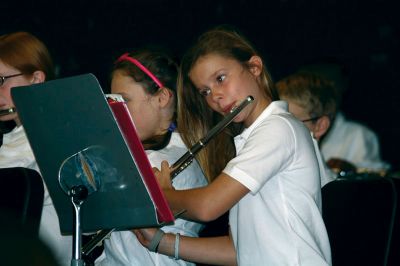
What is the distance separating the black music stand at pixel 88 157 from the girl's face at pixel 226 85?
0.44m

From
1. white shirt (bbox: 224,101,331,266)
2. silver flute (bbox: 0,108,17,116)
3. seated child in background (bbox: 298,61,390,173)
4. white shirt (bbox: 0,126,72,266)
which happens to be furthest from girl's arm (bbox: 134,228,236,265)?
seated child in background (bbox: 298,61,390,173)

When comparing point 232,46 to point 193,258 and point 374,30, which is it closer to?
point 193,258

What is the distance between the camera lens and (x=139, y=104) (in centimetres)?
204

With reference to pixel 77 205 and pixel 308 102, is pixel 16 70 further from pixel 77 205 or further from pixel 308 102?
pixel 308 102

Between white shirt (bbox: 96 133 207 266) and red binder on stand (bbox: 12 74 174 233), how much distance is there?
1.50 feet

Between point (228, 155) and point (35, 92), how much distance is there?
719 mm

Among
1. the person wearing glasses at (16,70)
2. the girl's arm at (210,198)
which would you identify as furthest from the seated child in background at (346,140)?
the girl's arm at (210,198)

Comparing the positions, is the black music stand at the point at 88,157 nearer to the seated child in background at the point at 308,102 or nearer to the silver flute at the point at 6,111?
the silver flute at the point at 6,111

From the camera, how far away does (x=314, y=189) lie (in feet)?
5.38

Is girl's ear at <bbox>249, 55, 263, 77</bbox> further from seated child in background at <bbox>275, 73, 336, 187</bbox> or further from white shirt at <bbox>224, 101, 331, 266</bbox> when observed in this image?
seated child in background at <bbox>275, 73, 336, 187</bbox>

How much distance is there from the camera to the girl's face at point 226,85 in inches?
68.0

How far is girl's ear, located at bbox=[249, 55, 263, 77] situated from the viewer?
1.82 metres

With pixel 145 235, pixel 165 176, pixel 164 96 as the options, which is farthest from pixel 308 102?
pixel 165 176

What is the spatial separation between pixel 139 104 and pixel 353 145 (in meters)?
2.13
